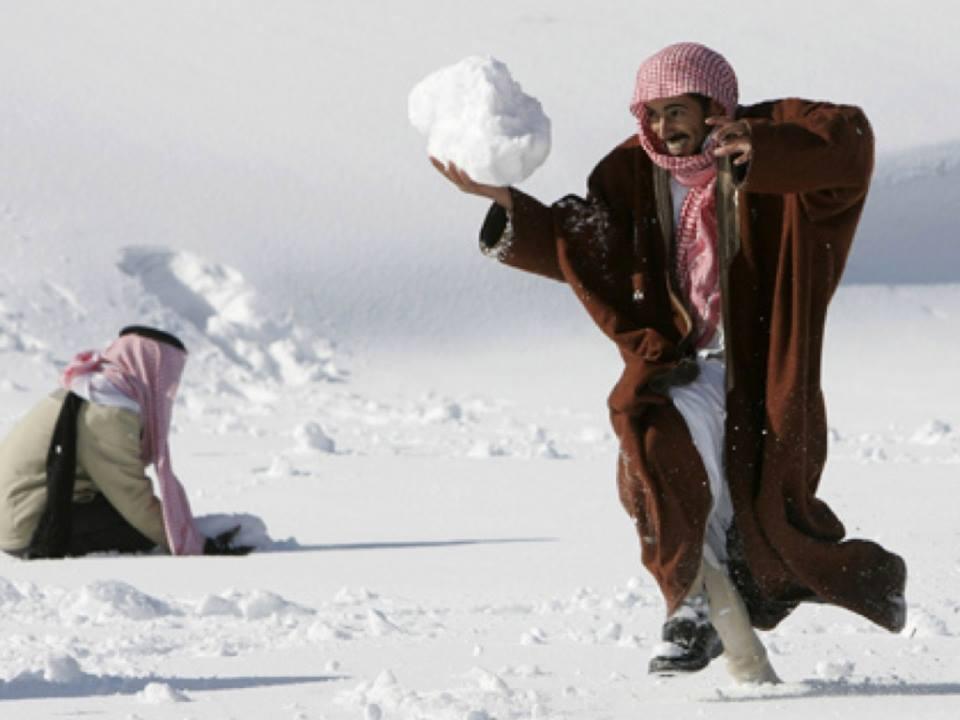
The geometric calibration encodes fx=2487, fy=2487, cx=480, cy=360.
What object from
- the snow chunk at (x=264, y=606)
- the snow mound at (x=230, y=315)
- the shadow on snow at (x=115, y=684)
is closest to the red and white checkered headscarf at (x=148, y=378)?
the snow chunk at (x=264, y=606)

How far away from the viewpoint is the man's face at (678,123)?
521 cm

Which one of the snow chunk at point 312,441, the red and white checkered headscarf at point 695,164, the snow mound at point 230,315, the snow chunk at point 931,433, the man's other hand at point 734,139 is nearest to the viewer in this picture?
the man's other hand at point 734,139

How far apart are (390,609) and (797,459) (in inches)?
84.3

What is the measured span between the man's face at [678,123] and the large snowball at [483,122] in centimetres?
24

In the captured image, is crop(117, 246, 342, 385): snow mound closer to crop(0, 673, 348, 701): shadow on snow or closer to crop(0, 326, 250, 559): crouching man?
crop(0, 326, 250, 559): crouching man

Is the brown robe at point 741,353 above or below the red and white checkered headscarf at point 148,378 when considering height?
above

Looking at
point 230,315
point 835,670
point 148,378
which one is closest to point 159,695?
point 835,670

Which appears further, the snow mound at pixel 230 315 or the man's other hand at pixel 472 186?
the snow mound at pixel 230 315

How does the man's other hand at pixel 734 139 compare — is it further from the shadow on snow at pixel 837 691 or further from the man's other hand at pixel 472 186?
the shadow on snow at pixel 837 691

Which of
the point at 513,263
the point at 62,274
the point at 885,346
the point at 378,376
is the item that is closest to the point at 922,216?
the point at 885,346

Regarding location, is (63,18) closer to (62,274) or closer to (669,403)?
(62,274)

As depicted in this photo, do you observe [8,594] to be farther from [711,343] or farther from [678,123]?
[678,123]

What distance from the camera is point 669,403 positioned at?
530 cm

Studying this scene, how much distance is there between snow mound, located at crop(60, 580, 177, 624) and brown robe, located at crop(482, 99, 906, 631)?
78.6 inches
